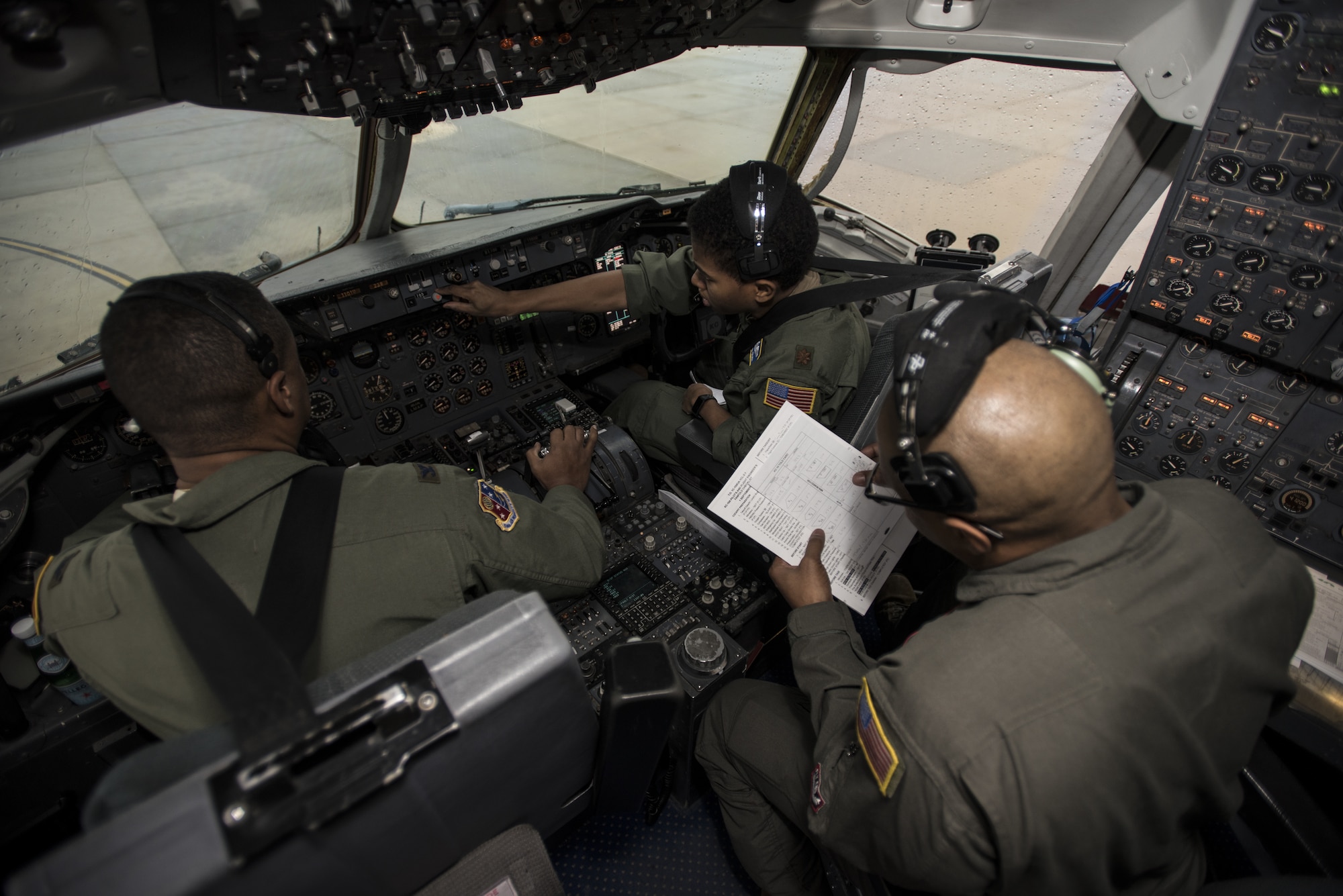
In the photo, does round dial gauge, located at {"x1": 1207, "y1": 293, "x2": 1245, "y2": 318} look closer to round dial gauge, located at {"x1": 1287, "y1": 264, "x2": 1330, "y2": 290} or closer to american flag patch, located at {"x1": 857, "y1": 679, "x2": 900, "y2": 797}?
round dial gauge, located at {"x1": 1287, "y1": 264, "x2": 1330, "y2": 290}

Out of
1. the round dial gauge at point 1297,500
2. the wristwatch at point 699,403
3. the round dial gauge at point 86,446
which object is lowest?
the round dial gauge at point 86,446

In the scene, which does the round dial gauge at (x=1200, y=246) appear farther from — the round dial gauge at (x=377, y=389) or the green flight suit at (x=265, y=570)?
the round dial gauge at (x=377, y=389)

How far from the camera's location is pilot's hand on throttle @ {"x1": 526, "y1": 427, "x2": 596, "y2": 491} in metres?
1.71

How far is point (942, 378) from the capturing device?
0.84 meters

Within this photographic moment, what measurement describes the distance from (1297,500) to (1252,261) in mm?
750

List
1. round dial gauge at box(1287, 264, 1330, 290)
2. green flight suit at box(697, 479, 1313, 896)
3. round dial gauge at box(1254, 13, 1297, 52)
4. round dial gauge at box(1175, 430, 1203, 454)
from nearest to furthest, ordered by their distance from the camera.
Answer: green flight suit at box(697, 479, 1313, 896)
round dial gauge at box(1254, 13, 1297, 52)
round dial gauge at box(1287, 264, 1330, 290)
round dial gauge at box(1175, 430, 1203, 454)

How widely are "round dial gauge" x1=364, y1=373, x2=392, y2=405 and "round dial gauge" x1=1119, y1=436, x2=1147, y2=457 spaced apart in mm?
2745

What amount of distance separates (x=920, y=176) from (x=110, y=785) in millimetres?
5788

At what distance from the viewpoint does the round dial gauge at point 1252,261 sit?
5.65ft

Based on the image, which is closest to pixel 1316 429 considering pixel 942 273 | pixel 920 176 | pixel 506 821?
pixel 942 273

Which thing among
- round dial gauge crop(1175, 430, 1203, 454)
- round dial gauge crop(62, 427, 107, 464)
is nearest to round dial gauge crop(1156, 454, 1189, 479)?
round dial gauge crop(1175, 430, 1203, 454)

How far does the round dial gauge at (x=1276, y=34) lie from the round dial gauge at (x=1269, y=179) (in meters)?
0.29

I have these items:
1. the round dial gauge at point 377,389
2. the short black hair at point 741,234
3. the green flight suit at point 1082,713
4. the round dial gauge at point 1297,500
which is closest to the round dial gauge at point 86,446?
the round dial gauge at point 377,389

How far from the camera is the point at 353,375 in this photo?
7.23 ft
